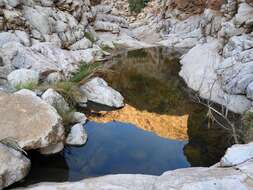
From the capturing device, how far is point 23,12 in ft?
72.3

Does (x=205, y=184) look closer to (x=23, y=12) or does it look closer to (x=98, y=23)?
(x=23, y=12)

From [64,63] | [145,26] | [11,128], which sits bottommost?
[145,26]

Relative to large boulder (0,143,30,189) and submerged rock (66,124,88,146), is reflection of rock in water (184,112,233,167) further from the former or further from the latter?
large boulder (0,143,30,189)

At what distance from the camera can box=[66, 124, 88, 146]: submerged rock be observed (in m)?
11.7

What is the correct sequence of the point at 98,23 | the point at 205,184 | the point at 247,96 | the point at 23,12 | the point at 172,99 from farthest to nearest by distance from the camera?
the point at 98,23 → the point at 23,12 → the point at 172,99 → the point at 247,96 → the point at 205,184

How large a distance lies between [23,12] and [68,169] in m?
14.3

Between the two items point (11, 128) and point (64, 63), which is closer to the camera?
point (11, 128)

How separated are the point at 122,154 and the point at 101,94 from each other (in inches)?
196

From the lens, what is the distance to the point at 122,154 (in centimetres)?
1153

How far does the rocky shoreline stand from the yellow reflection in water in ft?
2.60

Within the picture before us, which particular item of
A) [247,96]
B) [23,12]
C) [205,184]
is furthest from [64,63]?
[205,184]

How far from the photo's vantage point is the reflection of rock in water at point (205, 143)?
37.7 feet

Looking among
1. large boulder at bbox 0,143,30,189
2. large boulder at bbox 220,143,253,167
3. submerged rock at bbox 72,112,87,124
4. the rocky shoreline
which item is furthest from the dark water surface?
large boulder at bbox 220,143,253,167

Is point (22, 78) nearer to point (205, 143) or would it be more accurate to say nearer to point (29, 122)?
point (29, 122)
